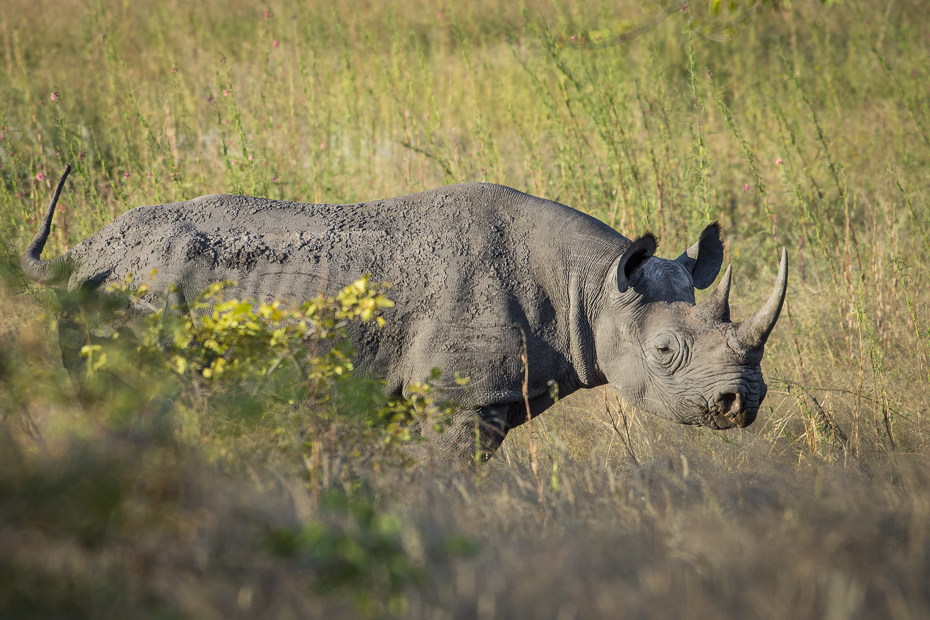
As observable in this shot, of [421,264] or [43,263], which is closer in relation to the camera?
[421,264]

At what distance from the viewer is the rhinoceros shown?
4277 millimetres

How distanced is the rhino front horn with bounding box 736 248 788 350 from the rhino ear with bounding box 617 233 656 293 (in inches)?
24.9

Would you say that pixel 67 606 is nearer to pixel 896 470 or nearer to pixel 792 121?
pixel 896 470

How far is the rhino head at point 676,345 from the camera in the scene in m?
4.32

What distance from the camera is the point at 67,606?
2141 mm

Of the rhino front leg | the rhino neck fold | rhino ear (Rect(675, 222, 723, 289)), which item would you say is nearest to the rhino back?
the rhino neck fold

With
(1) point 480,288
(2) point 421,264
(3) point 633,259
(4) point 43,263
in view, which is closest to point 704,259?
(3) point 633,259

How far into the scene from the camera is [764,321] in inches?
167

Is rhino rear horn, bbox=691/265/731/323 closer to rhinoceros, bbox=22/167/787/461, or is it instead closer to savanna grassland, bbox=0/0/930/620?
rhinoceros, bbox=22/167/787/461

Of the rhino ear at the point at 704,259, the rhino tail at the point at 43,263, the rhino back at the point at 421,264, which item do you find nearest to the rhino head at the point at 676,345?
the rhino back at the point at 421,264

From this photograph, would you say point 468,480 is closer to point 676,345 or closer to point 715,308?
point 676,345

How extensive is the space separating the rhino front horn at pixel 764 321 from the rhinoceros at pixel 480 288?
0.01 m

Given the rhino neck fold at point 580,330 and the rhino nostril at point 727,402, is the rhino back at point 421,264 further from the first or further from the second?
the rhino nostril at point 727,402

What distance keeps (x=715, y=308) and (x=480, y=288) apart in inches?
51.1
